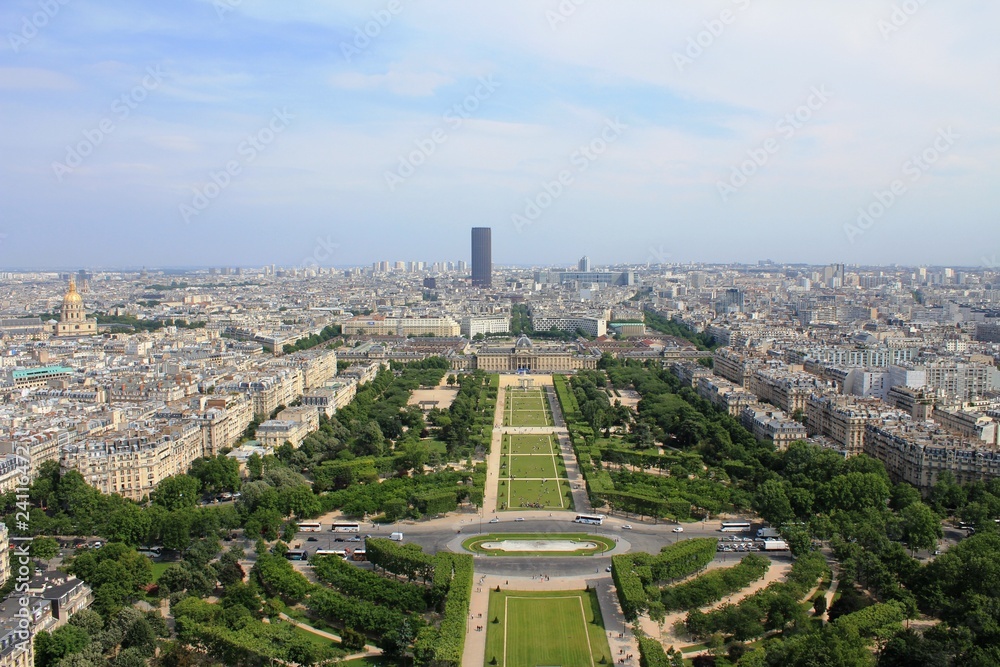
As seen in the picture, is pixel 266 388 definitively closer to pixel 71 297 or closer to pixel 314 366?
pixel 314 366

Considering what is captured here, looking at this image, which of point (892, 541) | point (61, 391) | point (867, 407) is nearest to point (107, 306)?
point (61, 391)

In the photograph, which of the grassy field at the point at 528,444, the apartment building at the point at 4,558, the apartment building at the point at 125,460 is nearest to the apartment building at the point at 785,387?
the grassy field at the point at 528,444

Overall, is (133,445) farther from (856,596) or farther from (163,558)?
(856,596)

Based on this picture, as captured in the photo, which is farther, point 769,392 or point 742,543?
point 769,392

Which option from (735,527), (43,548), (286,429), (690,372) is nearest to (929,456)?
(735,527)

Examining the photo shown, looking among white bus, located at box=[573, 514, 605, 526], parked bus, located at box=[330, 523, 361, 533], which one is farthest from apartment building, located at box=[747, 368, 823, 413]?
parked bus, located at box=[330, 523, 361, 533]

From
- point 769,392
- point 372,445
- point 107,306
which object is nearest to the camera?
point 372,445
